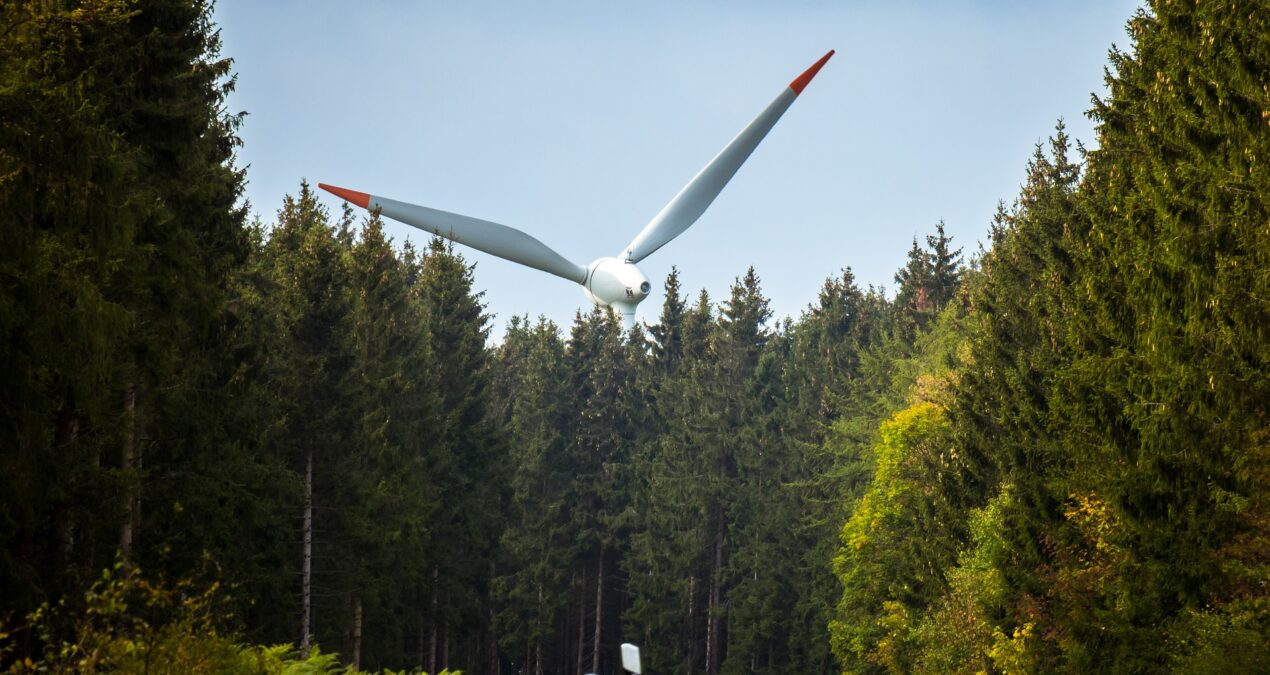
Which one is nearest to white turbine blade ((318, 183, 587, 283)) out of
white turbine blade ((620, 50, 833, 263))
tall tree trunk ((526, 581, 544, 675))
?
white turbine blade ((620, 50, 833, 263))

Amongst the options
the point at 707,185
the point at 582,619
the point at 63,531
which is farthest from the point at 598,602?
the point at 63,531

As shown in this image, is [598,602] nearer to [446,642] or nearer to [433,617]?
[446,642]

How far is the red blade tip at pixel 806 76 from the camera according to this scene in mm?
49231

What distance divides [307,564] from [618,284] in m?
25.5

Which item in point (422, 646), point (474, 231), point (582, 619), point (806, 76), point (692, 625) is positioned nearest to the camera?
point (806, 76)

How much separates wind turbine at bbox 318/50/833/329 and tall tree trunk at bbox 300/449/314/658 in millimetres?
17408

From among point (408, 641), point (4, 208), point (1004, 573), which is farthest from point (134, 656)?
point (408, 641)

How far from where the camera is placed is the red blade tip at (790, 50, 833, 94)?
49231 mm

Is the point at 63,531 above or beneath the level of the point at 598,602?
above

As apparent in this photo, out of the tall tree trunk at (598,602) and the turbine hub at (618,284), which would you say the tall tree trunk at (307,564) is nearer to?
the turbine hub at (618,284)

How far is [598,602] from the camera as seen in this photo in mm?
84438

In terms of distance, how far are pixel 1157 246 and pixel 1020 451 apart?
1207 centimetres

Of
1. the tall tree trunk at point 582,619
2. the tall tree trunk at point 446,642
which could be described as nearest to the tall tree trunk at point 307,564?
the tall tree trunk at point 446,642

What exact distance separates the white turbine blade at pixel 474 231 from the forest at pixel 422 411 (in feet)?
17.6
